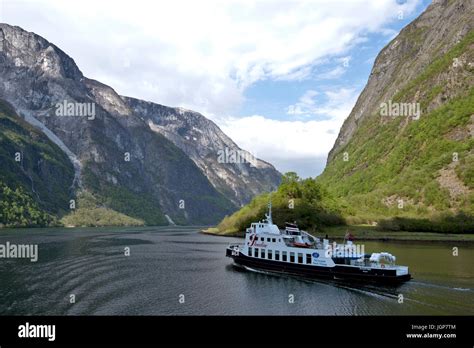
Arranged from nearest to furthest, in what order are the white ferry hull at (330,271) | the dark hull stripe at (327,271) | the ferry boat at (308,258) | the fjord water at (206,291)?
1. the fjord water at (206,291)
2. the white ferry hull at (330,271)
3. the dark hull stripe at (327,271)
4. the ferry boat at (308,258)

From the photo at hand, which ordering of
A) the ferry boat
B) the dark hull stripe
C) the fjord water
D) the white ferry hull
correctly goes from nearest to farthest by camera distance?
1. the fjord water
2. the white ferry hull
3. the dark hull stripe
4. the ferry boat

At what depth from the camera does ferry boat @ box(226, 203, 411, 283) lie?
224 feet

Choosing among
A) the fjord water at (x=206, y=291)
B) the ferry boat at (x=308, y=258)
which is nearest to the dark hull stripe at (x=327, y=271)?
the ferry boat at (x=308, y=258)

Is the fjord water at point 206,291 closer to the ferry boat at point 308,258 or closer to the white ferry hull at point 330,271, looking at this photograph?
the white ferry hull at point 330,271

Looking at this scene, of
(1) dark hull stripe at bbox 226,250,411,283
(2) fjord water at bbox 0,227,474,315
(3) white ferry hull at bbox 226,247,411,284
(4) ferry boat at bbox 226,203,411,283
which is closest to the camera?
(2) fjord water at bbox 0,227,474,315

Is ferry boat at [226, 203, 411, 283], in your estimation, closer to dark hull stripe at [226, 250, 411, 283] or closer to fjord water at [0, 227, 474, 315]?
dark hull stripe at [226, 250, 411, 283]

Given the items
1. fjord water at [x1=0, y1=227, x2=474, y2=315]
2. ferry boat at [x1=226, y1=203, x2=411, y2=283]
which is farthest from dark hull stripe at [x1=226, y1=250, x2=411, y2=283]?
fjord water at [x1=0, y1=227, x2=474, y2=315]

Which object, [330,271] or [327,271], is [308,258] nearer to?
[327,271]

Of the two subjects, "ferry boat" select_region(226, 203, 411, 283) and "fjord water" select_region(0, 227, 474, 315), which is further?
"ferry boat" select_region(226, 203, 411, 283)

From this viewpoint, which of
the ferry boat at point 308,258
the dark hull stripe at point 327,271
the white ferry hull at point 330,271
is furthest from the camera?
the ferry boat at point 308,258

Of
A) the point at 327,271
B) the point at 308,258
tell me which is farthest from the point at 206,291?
the point at 327,271

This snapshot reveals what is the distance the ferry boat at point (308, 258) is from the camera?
6819 cm

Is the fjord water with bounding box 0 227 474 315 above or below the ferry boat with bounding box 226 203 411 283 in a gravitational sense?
below
